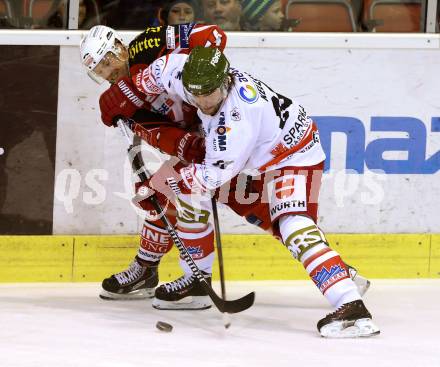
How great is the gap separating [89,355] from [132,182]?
136 cm

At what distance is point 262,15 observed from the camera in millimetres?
5188

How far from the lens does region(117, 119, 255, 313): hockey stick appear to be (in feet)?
14.2

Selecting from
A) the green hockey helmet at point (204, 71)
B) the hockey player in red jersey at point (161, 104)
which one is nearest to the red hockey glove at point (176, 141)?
the hockey player in red jersey at point (161, 104)

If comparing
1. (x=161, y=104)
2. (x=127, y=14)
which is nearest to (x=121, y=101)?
(x=161, y=104)

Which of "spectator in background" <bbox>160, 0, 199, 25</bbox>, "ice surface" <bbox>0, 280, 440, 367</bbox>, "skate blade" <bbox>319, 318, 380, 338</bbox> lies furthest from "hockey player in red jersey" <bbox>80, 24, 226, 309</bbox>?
"skate blade" <bbox>319, 318, 380, 338</bbox>

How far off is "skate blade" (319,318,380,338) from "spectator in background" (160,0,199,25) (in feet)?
5.48

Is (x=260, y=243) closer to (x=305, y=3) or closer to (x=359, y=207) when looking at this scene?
(x=359, y=207)

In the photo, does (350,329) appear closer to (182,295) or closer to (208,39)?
(182,295)

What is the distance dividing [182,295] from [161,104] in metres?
0.76

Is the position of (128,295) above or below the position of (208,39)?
below

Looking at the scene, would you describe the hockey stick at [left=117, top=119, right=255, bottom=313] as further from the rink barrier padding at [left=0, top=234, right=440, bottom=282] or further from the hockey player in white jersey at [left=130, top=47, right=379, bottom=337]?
the rink barrier padding at [left=0, top=234, right=440, bottom=282]

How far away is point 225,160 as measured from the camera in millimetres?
4043

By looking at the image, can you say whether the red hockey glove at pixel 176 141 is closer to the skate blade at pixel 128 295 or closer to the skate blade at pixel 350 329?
the skate blade at pixel 128 295

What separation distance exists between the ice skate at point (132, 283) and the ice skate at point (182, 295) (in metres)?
0.19
